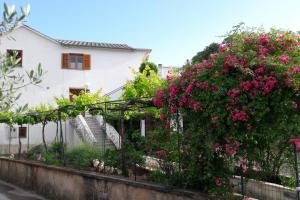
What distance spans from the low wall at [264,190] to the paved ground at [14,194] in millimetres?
7434

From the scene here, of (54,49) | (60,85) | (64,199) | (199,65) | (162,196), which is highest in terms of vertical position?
(54,49)

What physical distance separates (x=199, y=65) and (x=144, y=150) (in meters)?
2.87

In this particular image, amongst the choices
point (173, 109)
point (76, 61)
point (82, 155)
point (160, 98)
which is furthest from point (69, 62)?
point (173, 109)

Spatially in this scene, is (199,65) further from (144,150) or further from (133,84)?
(133,84)

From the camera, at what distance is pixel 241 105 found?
202 inches

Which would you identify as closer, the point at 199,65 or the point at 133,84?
the point at 199,65

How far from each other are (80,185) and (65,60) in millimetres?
20236

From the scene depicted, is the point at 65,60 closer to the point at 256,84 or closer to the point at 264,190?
the point at 264,190

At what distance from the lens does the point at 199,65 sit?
5.88 meters

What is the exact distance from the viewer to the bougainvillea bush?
500cm

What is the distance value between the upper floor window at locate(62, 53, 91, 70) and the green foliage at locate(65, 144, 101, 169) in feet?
56.7

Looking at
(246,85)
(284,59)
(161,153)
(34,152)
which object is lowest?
(34,152)

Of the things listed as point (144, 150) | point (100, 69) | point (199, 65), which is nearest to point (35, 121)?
point (144, 150)

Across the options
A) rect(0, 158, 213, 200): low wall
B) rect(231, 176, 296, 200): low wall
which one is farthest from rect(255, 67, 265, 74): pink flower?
Result: rect(0, 158, 213, 200): low wall
